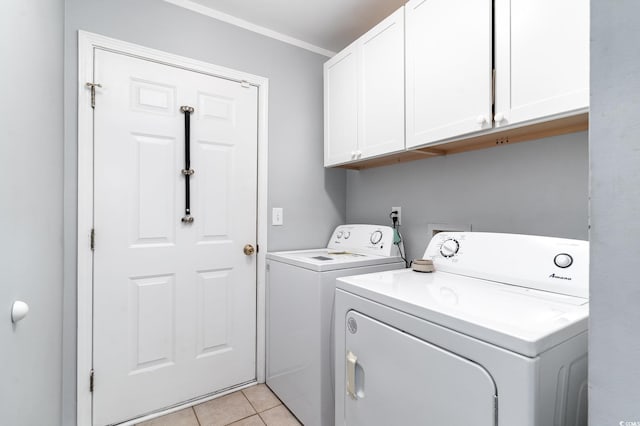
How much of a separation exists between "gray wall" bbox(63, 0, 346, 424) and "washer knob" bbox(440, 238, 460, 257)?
1097mm

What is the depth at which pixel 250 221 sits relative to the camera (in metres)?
2.07

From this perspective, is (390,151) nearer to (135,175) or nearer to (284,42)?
(284,42)

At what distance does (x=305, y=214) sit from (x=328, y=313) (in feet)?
3.05

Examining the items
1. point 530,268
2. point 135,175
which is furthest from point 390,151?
point 135,175

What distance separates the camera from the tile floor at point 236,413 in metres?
1.68

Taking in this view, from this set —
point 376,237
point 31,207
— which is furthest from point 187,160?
point 376,237

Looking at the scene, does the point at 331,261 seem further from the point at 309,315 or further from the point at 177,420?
the point at 177,420

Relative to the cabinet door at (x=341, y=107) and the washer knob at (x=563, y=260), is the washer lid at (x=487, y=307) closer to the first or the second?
the washer knob at (x=563, y=260)

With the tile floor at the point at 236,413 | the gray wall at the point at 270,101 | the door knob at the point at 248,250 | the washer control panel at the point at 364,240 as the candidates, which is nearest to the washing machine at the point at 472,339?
the washer control panel at the point at 364,240

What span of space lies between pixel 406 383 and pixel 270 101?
6.27 ft

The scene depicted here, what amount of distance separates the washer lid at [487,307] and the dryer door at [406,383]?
0.09 metres

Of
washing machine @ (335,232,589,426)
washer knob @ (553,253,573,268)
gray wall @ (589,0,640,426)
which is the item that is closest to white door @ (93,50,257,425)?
washing machine @ (335,232,589,426)

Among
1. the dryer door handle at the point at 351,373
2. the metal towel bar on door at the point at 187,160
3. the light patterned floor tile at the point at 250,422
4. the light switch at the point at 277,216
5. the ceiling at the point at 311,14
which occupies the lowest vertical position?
the light patterned floor tile at the point at 250,422

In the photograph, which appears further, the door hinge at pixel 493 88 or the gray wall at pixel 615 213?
the door hinge at pixel 493 88
